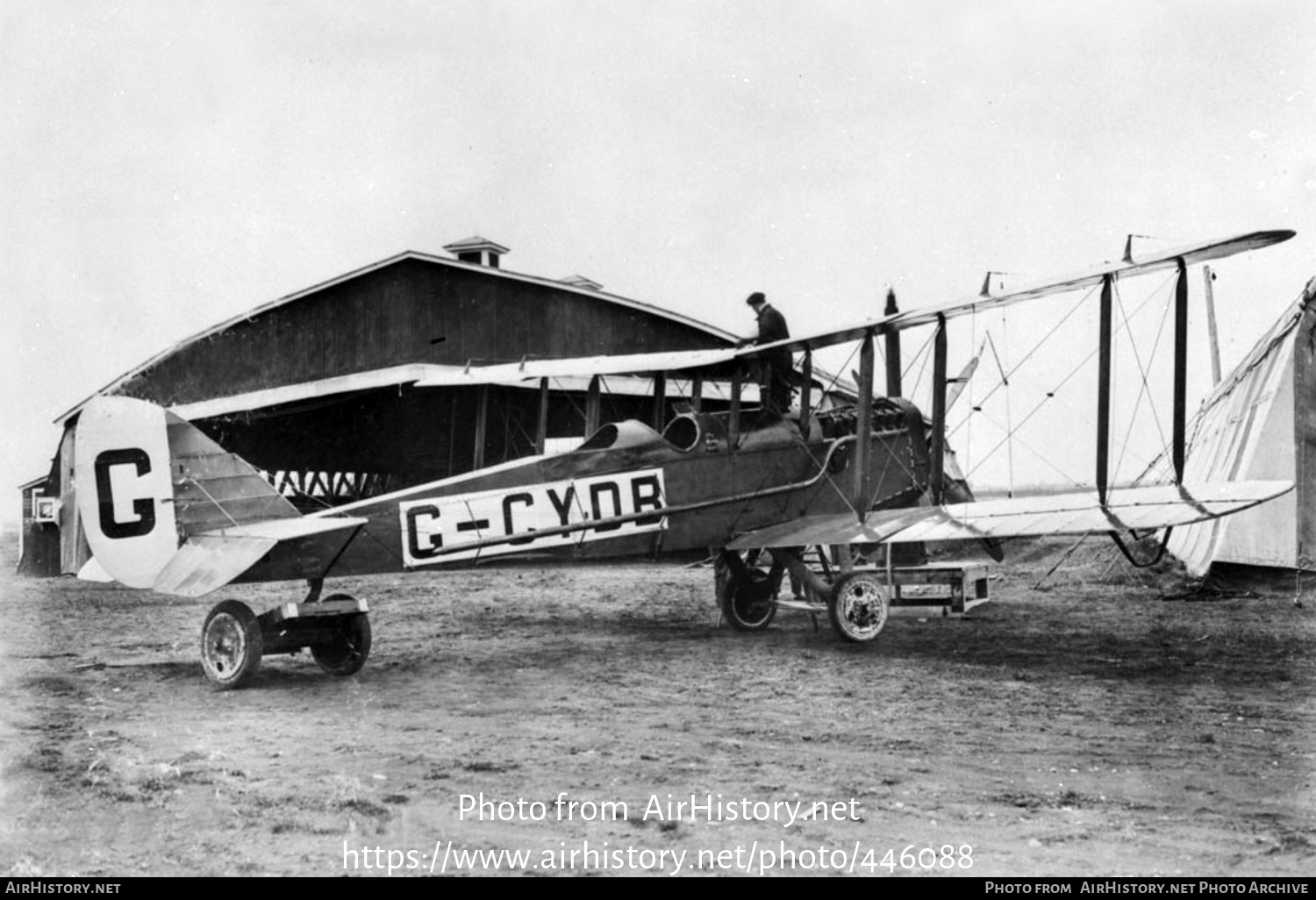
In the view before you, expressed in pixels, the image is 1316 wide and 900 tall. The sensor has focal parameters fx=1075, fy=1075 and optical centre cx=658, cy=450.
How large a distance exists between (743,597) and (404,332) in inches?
308

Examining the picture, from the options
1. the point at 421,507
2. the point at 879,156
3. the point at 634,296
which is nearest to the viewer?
the point at 421,507

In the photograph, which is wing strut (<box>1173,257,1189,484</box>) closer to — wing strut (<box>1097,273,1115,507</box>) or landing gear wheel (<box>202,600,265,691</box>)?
wing strut (<box>1097,273,1115,507</box>)

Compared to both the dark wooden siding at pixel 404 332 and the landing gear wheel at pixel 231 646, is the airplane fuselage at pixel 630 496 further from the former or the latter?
the dark wooden siding at pixel 404 332

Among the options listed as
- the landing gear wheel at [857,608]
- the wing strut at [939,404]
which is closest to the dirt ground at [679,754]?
the landing gear wheel at [857,608]

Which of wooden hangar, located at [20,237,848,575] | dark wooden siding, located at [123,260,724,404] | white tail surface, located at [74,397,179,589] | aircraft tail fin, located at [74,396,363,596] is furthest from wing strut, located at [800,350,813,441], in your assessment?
dark wooden siding, located at [123,260,724,404]

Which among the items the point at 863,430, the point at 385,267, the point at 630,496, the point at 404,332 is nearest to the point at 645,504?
the point at 630,496

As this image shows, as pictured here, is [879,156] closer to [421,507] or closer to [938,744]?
[421,507]

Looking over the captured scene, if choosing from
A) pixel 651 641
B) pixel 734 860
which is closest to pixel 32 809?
pixel 734 860

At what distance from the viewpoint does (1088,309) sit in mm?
9453

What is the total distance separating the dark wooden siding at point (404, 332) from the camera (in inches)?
593

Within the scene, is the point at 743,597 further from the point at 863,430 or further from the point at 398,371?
the point at 398,371

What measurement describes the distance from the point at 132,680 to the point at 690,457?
5218 millimetres

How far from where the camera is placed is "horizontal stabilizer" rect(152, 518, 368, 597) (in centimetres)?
721

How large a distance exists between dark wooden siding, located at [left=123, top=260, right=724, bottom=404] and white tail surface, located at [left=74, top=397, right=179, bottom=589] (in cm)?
788
